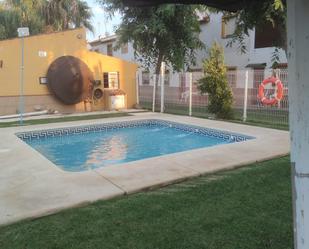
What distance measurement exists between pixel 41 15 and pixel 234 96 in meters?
13.7

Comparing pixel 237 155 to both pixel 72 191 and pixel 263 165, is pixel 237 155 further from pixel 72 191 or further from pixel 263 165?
pixel 72 191

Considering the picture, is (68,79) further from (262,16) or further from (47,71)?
(262,16)

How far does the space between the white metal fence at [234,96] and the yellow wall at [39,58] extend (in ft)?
7.32

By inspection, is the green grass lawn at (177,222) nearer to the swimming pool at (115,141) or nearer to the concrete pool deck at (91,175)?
the concrete pool deck at (91,175)

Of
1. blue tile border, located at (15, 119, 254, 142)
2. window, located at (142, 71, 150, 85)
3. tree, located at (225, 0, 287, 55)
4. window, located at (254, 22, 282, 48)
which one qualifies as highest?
window, located at (142, 71, 150, 85)

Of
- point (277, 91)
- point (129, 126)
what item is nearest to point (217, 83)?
point (277, 91)

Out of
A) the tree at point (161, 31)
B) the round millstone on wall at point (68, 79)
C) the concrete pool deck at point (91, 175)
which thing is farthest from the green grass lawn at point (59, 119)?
the tree at point (161, 31)

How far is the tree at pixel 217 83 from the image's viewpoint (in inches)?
439

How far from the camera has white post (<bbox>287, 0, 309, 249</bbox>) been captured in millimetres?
1555

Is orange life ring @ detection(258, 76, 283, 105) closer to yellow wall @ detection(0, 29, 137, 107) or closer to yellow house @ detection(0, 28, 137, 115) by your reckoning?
A: yellow house @ detection(0, 28, 137, 115)

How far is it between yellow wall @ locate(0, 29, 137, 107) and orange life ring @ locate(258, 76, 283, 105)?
7273 millimetres

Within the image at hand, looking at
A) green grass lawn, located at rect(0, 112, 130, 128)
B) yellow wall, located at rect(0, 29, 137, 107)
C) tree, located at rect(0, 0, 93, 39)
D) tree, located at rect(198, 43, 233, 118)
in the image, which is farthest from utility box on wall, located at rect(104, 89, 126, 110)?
tree, located at rect(0, 0, 93, 39)

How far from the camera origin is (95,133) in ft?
35.8

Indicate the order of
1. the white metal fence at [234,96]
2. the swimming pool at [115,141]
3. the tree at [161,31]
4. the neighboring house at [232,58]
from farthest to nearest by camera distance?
the tree at [161,31], the neighboring house at [232,58], the white metal fence at [234,96], the swimming pool at [115,141]
